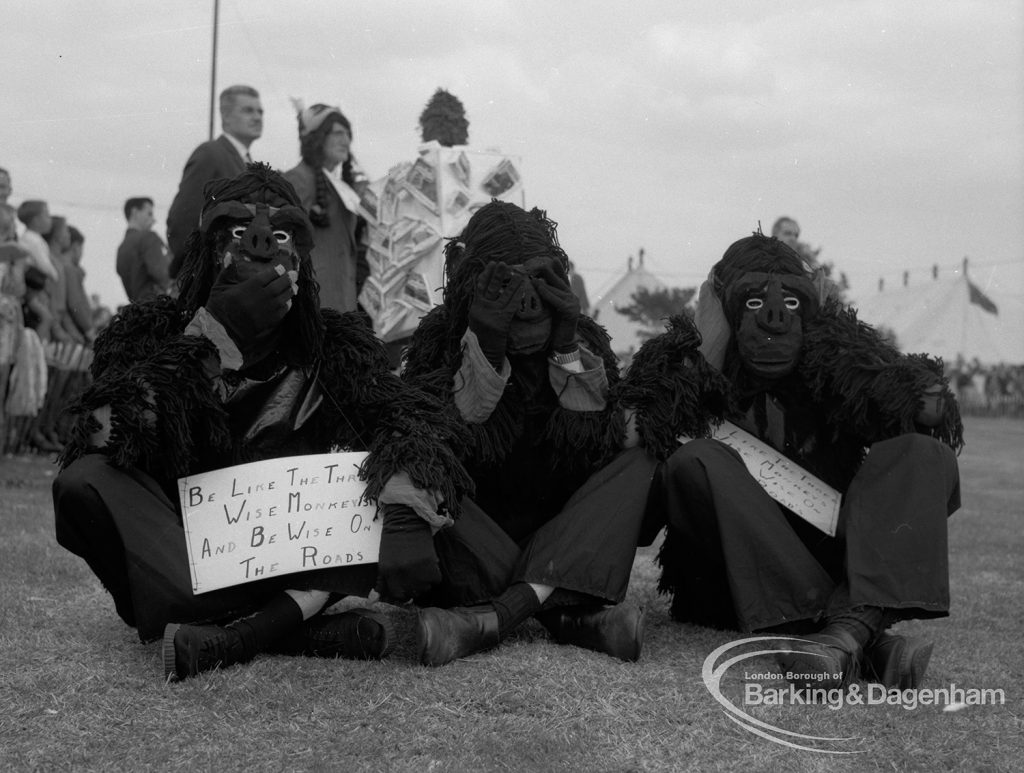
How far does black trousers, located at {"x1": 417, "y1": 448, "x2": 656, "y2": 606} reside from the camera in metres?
2.97

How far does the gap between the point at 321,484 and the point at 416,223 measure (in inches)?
114

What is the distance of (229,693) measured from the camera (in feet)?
8.53

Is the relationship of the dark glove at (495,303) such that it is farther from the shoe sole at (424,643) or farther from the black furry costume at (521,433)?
the shoe sole at (424,643)

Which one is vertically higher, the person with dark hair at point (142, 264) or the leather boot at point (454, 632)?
the person with dark hair at point (142, 264)

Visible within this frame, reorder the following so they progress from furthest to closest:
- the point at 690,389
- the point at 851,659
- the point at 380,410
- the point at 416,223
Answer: the point at 416,223, the point at 690,389, the point at 380,410, the point at 851,659

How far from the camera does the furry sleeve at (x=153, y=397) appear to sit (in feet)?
8.80

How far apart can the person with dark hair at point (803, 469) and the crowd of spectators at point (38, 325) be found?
14.7ft

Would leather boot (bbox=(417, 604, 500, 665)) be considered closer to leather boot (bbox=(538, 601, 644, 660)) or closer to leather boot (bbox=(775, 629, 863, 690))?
leather boot (bbox=(538, 601, 644, 660))

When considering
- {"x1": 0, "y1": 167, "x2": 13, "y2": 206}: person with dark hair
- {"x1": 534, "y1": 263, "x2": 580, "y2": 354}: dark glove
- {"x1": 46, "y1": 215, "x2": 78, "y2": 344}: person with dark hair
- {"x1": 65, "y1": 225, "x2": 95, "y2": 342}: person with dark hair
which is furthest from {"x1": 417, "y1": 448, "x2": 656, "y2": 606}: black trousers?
{"x1": 65, "y1": 225, "x2": 95, "y2": 342}: person with dark hair

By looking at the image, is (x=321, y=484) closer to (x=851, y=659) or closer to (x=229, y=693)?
(x=229, y=693)

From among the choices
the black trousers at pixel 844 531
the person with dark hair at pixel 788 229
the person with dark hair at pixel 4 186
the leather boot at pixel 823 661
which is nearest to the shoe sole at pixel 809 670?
A: the leather boot at pixel 823 661

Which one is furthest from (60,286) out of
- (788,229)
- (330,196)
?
(788,229)

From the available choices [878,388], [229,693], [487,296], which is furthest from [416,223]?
[229,693]

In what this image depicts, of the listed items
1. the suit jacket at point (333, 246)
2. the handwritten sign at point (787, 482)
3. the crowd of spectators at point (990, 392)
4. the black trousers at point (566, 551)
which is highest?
the suit jacket at point (333, 246)
